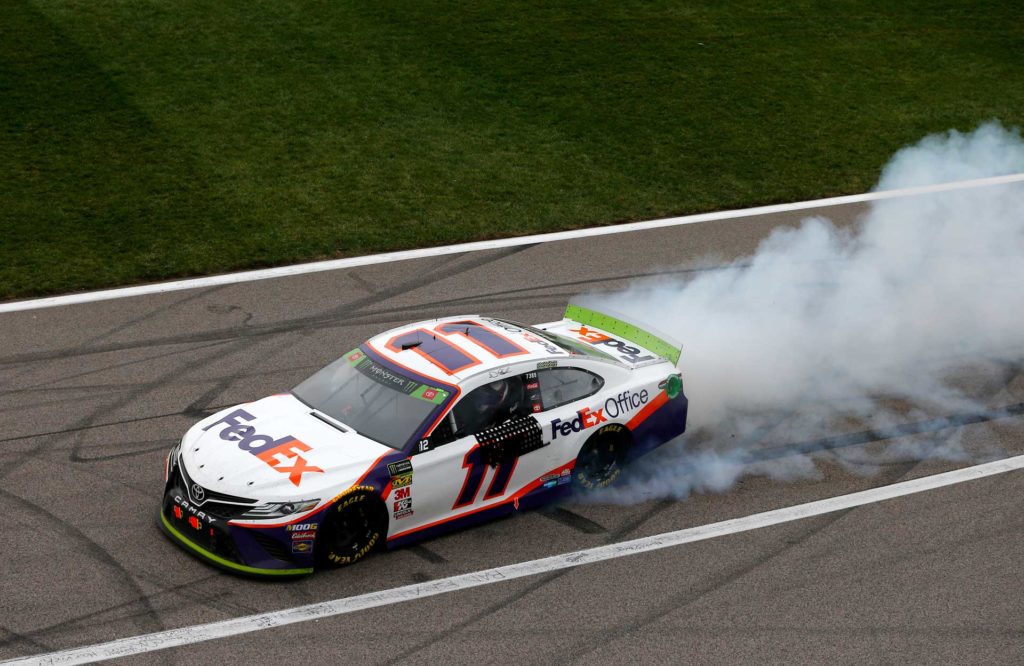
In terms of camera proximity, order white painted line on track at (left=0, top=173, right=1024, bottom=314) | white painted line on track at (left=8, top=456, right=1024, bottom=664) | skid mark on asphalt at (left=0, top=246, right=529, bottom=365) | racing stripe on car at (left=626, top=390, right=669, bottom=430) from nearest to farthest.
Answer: white painted line on track at (left=8, top=456, right=1024, bottom=664) < racing stripe on car at (left=626, top=390, right=669, bottom=430) < skid mark on asphalt at (left=0, top=246, right=529, bottom=365) < white painted line on track at (left=0, top=173, right=1024, bottom=314)

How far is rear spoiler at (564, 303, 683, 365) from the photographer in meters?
10.5

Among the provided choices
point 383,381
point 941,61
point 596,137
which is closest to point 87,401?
point 383,381

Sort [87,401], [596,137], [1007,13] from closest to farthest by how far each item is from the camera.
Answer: [87,401] < [596,137] < [1007,13]

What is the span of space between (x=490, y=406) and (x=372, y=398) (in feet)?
3.05

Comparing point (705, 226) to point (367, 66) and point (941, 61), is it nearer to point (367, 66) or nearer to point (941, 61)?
point (367, 66)

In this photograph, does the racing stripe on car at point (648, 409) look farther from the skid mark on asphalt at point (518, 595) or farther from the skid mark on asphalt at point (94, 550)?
the skid mark on asphalt at point (94, 550)

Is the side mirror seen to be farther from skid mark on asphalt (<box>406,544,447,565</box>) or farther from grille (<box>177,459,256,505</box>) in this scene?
grille (<box>177,459,256,505</box>)

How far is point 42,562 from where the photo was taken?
855cm

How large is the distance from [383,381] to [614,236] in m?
7.21

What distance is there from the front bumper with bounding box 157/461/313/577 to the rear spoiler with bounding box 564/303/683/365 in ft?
12.6

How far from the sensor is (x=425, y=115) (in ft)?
62.5

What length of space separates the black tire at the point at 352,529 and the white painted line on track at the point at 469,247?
247 inches

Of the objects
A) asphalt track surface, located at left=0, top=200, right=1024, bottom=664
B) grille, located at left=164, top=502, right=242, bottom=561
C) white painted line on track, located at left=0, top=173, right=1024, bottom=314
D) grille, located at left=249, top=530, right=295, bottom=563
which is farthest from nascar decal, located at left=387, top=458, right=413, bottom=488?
white painted line on track, located at left=0, top=173, right=1024, bottom=314

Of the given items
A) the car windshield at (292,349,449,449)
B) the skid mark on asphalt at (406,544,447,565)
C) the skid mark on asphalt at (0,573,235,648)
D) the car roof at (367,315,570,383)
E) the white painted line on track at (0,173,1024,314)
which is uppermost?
the car roof at (367,315,570,383)
